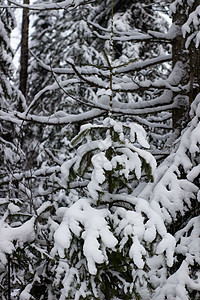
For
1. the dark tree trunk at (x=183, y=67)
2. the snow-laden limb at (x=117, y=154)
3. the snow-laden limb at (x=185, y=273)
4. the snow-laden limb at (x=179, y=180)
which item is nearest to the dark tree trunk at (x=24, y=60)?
the dark tree trunk at (x=183, y=67)

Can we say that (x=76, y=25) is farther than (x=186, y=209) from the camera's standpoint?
Yes

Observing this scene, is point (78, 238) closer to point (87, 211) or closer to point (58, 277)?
point (87, 211)

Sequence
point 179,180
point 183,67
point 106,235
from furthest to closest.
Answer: point 183,67
point 179,180
point 106,235

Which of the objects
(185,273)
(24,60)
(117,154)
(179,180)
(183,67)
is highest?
(183,67)

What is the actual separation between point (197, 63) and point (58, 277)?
3.19 m

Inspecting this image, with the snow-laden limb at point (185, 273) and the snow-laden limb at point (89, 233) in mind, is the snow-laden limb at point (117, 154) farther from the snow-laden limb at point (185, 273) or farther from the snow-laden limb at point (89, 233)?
the snow-laden limb at point (185, 273)

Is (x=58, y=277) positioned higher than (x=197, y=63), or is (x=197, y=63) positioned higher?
(x=197, y=63)

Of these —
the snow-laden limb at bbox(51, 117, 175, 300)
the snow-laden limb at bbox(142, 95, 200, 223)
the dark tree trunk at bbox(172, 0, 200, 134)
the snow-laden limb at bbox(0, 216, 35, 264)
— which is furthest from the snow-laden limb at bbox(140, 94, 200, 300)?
the snow-laden limb at bbox(0, 216, 35, 264)

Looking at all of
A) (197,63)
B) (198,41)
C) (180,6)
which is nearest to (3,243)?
(198,41)

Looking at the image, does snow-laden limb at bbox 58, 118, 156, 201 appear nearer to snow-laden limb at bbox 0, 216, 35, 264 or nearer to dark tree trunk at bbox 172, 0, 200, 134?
snow-laden limb at bbox 0, 216, 35, 264

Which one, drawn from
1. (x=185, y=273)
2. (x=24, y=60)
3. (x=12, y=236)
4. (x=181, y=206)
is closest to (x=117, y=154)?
(x=181, y=206)

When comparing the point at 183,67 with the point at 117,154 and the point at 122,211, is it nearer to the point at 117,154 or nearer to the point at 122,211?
the point at 117,154

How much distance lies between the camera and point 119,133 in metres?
2.59

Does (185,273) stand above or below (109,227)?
below
